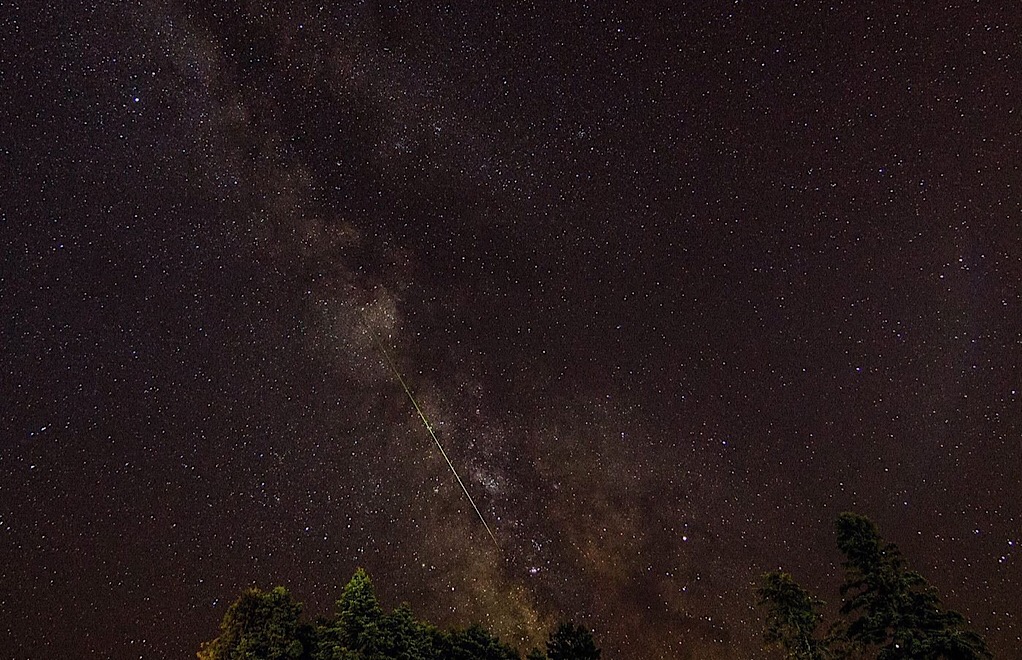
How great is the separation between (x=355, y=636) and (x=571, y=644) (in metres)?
6.36

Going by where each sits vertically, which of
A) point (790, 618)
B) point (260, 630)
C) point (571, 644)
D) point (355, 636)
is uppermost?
point (790, 618)

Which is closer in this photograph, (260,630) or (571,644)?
(260,630)

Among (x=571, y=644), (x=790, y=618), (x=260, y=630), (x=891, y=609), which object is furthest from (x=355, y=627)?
(x=891, y=609)

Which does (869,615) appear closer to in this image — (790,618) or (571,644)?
(790,618)

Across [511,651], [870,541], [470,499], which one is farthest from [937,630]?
[470,499]

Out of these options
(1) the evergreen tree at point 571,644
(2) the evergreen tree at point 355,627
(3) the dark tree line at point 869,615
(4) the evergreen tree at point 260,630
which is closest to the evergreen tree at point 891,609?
(3) the dark tree line at point 869,615

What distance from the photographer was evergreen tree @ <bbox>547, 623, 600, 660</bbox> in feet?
60.0

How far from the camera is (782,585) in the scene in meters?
18.7

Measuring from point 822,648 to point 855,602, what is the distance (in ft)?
5.85

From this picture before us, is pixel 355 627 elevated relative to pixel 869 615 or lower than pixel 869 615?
lower

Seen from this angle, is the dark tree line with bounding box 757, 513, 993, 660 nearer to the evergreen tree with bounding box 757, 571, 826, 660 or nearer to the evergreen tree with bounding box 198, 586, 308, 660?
the evergreen tree with bounding box 757, 571, 826, 660

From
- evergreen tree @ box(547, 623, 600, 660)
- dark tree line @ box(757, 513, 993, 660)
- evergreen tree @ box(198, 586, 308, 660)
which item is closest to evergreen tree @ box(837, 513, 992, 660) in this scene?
dark tree line @ box(757, 513, 993, 660)

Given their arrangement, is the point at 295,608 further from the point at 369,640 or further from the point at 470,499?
the point at 470,499

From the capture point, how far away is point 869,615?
17.7m
